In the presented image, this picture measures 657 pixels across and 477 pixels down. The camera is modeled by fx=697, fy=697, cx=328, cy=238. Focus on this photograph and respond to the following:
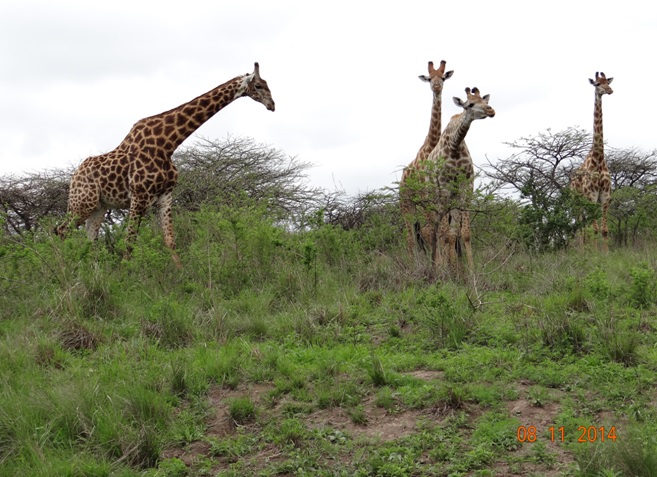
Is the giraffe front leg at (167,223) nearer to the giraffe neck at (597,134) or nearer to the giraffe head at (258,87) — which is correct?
the giraffe head at (258,87)

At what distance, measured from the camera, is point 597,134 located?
11844mm

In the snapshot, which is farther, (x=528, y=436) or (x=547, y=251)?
(x=547, y=251)

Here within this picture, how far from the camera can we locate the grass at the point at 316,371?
3.74m

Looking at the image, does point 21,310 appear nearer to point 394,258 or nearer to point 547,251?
point 394,258

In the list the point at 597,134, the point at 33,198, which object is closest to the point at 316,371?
the point at 597,134

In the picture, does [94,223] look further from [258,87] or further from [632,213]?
[632,213]

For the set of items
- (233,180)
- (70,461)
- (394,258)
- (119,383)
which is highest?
(233,180)

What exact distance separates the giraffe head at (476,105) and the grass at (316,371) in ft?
6.03

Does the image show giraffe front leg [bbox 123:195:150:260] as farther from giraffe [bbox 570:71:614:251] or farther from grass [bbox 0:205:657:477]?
giraffe [bbox 570:71:614:251]

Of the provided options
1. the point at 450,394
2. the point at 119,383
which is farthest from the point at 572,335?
the point at 119,383

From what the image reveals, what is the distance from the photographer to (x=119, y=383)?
451 centimetres

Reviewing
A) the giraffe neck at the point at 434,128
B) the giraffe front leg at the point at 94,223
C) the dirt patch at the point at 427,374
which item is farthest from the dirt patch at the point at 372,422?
the giraffe neck at the point at 434,128

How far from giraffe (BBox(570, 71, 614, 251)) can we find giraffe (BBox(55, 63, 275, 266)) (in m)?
5.45

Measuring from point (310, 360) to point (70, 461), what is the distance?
188 centimetres
